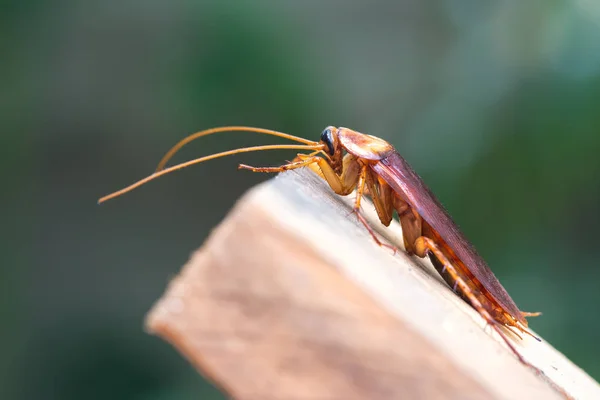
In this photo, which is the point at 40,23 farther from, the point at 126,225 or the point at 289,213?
the point at 289,213

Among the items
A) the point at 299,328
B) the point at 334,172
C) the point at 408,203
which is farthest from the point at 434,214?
the point at 299,328

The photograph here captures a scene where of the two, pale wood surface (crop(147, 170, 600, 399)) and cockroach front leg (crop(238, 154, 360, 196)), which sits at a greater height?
pale wood surface (crop(147, 170, 600, 399))

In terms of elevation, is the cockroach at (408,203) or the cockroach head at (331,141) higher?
the cockroach head at (331,141)

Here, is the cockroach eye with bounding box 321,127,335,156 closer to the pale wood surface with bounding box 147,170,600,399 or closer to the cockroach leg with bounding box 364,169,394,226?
the cockroach leg with bounding box 364,169,394,226

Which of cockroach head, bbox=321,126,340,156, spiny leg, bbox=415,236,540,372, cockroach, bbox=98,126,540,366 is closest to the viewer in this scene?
spiny leg, bbox=415,236,540,372

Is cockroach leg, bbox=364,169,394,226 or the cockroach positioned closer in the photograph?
the cockroach

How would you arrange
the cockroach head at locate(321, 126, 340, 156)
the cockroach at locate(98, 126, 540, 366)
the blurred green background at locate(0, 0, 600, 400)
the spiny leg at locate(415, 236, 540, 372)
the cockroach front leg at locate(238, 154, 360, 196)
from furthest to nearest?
the blurred green background at locate(0, 0, 600, 400) → the cockroach head at locate(321, 126, 340, 156) → the cockroach front leg at locate(238, 154, 360, 196) → the cockroach at locate(98, 126, 540, 366) → the spiny leg at locate(415, 236, 540, 372)

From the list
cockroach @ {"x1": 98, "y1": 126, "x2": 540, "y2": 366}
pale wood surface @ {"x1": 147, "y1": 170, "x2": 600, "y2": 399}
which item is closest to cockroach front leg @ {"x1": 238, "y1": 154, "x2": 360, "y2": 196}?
cockroach @ {"x1": 98, "y1": 126, "x2": 540, "y2": 366}

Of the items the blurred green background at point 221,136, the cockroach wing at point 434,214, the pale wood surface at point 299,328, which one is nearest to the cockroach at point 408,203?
the cockroach wing at point 434,214

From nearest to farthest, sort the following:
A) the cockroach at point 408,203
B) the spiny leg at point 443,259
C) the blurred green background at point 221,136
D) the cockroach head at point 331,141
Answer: the spiny leg at point 443,259 < the cockroach at point 408,203 < the cockroach head at point 331,141 < the blurred green background at point 221,136

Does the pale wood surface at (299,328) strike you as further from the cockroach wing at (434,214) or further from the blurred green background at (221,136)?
the blurred green background at (221,136)
